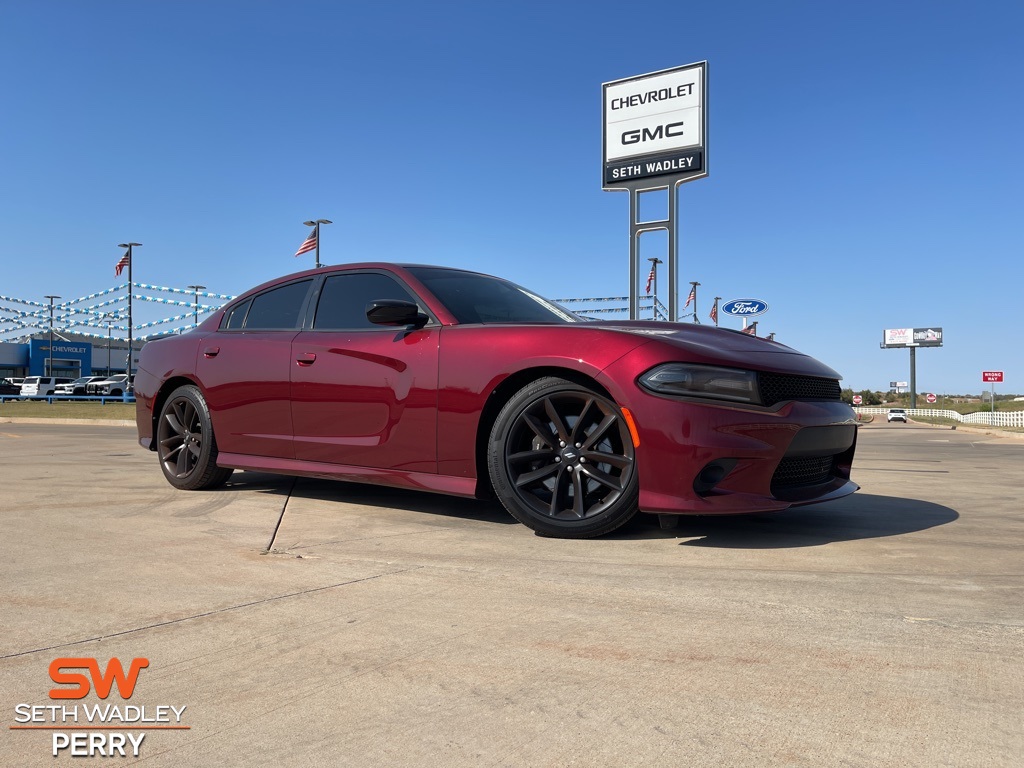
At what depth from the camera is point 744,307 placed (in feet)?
75.5

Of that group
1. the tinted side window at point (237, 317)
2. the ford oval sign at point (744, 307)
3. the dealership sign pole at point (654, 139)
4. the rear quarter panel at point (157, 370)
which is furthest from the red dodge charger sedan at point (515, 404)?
the ford oval sign at point (744, 307)

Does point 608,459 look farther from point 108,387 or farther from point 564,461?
point 108,387

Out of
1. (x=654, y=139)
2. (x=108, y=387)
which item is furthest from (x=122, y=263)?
(x=654, y=139)

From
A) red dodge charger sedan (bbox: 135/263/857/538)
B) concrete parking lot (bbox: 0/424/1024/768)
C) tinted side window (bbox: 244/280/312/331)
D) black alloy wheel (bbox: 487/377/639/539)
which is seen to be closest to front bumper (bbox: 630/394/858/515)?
red dodge charger sedan (bbox: 135/263/857/538)

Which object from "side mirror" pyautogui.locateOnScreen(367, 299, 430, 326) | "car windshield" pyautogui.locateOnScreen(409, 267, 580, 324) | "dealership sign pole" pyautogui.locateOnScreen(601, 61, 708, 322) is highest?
"dealership sign pole" pyautogui.locateOnScreen(601, 61, 708, 322)

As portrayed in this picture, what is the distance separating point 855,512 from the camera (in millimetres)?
4762

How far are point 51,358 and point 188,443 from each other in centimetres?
7976

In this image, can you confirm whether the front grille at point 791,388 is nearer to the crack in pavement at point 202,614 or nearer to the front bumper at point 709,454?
the front bumper at point 709,454

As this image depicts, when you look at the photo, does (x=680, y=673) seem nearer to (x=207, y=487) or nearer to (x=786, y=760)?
(x=786, y=760)

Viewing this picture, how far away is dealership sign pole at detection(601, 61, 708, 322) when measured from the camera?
19828mm

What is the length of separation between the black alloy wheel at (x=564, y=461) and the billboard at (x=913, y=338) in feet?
409

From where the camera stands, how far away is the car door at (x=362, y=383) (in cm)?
422

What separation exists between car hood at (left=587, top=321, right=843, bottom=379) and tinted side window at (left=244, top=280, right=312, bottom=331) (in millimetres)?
2144

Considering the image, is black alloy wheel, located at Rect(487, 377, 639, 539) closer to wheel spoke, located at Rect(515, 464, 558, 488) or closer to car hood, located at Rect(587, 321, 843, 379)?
wheel spoke, located at Rect(515, 464, 558, 488)
